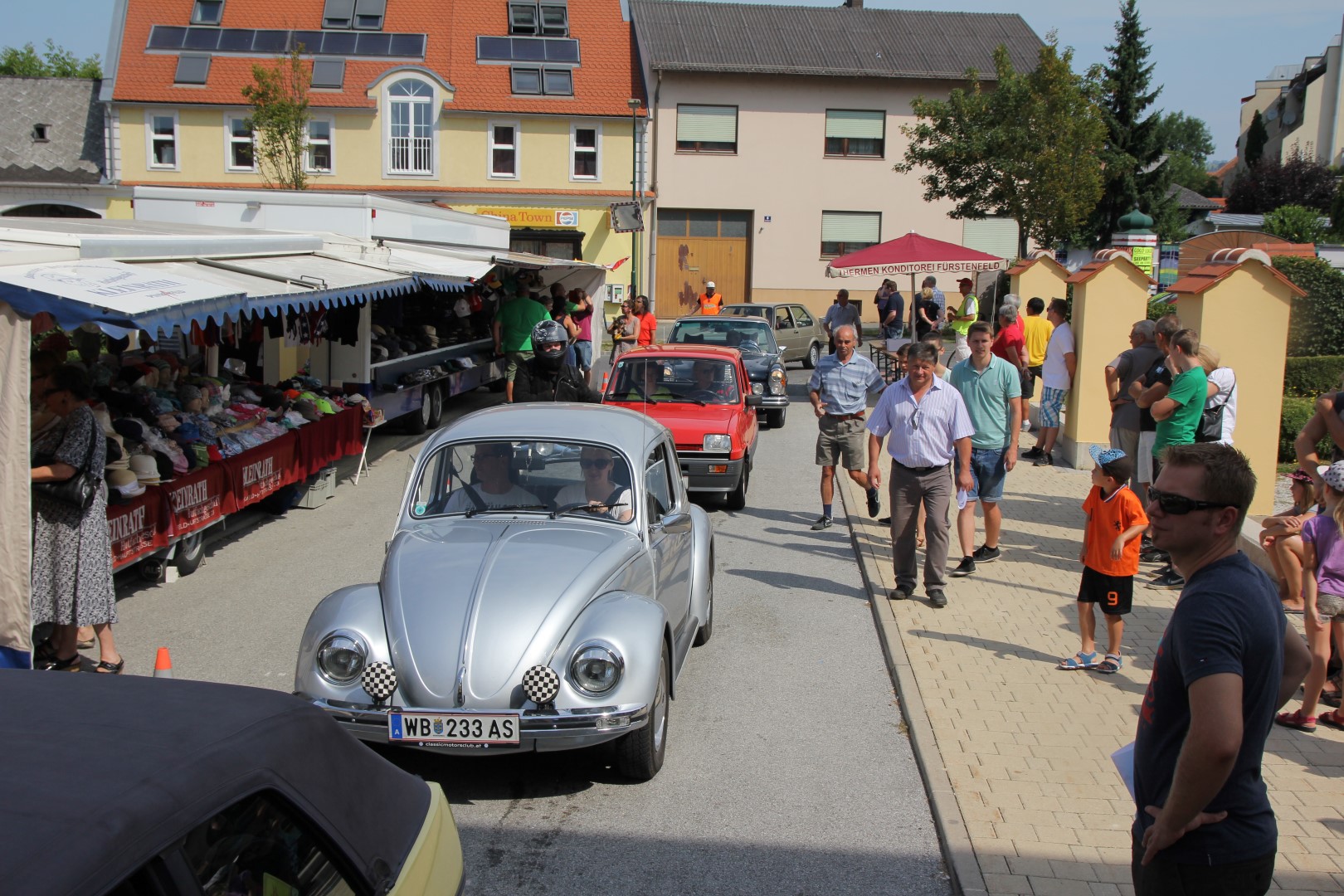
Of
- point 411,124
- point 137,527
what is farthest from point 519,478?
point 411,124

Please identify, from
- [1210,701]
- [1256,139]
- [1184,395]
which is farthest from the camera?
[1256,139]

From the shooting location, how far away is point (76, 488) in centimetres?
638

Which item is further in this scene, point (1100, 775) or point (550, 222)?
point (550, 222)

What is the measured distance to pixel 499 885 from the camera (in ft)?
14.9

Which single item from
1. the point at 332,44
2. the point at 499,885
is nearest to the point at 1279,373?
the point at 499,885

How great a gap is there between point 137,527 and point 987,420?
260 inches

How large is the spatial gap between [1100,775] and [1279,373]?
667cm

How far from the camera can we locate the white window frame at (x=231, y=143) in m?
35.3

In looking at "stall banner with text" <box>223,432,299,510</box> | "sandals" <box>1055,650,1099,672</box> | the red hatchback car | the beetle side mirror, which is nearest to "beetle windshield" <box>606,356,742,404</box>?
the red hatchback car

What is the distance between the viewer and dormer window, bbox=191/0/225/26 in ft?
120

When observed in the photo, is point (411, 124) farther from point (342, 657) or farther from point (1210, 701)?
point (1210, 701)

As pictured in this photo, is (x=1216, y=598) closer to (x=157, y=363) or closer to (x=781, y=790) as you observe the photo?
(x=781, y=790)

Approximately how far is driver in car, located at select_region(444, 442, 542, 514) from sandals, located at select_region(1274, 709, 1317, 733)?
4.26 metres

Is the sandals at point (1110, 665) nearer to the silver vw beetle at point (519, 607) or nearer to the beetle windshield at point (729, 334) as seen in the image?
the silver vw beetle at point (519, 607)
